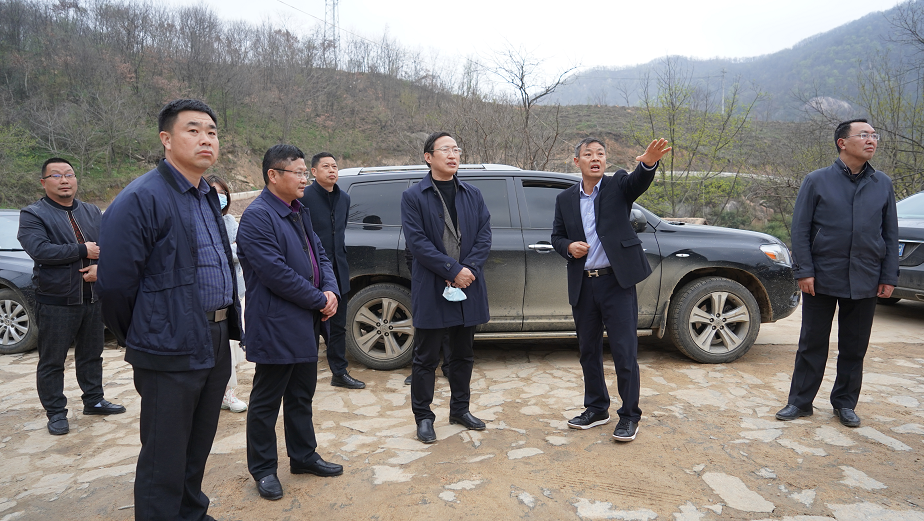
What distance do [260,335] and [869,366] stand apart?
5421 mm

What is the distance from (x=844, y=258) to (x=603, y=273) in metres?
1.67

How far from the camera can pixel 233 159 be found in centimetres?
3288

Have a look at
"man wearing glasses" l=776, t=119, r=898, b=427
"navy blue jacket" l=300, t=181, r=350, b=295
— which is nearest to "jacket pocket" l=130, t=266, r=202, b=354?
"navy blue jacket" l=300, t=181, r=350, b=295

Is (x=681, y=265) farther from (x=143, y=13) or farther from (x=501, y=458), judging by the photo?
(x=143, y=13)

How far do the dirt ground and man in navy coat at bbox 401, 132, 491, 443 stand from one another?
34 cm

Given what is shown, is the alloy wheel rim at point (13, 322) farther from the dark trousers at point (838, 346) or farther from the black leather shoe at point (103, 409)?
the dark trousers at point (838, 346)

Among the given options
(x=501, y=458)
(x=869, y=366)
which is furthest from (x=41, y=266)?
(x=869, y=366)

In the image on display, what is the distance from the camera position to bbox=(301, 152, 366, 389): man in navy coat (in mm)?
4766

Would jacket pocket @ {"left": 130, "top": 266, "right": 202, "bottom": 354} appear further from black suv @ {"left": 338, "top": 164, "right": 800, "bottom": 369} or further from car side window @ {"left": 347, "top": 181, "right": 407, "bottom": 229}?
car side window @ {"left": 347, "top": 181, "right": 407, "bottom": 229}

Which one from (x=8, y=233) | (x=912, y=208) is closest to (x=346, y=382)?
(x=8, y=233)

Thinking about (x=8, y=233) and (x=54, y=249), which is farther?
(x=8, y=233)

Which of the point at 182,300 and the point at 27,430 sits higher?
the point at 182,300

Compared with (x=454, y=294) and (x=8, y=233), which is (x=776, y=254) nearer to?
(x=454, y=294)

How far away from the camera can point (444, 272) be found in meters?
3.71
